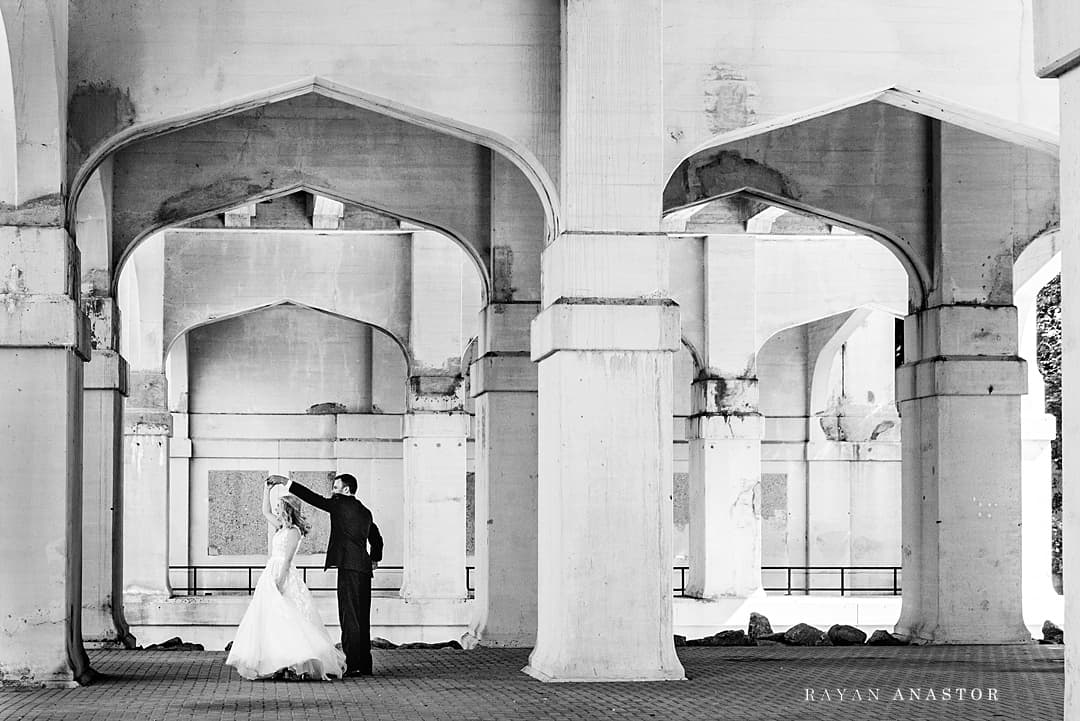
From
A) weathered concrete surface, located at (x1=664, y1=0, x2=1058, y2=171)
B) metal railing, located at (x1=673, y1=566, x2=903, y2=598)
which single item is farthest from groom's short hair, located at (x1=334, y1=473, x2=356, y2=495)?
metal railing, located at (x1=673, y1=566, x2=903, y2=598)

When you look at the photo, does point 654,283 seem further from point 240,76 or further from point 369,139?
point 369,139

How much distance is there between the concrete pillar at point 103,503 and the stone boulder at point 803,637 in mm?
7517

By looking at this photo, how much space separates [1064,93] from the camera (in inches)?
184

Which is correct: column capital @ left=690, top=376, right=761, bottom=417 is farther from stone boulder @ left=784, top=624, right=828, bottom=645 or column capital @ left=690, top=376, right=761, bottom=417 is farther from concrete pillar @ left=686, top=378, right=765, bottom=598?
stone boulder @ left=784, top=624, right=828, bottom=645

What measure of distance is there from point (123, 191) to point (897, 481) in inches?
713

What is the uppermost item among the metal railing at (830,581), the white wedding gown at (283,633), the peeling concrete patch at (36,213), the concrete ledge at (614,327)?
the peeling concrete patch at (36,213)

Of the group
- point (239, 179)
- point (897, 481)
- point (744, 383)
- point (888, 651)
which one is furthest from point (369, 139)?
point (897, 481)

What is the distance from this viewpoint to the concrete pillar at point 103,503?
55.6 feet

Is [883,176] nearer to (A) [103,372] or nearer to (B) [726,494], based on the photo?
(B) [726,494]

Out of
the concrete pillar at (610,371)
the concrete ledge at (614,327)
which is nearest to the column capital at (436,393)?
the concrete pillar at (610,371)

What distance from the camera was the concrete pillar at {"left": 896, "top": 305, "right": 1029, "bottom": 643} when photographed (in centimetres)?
1670

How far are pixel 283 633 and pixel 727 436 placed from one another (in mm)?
12365

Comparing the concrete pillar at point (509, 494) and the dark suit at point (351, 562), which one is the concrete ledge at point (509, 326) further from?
the dark suit at point (351, 562)

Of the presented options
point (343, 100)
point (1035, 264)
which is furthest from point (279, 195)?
point (1035, 264)
